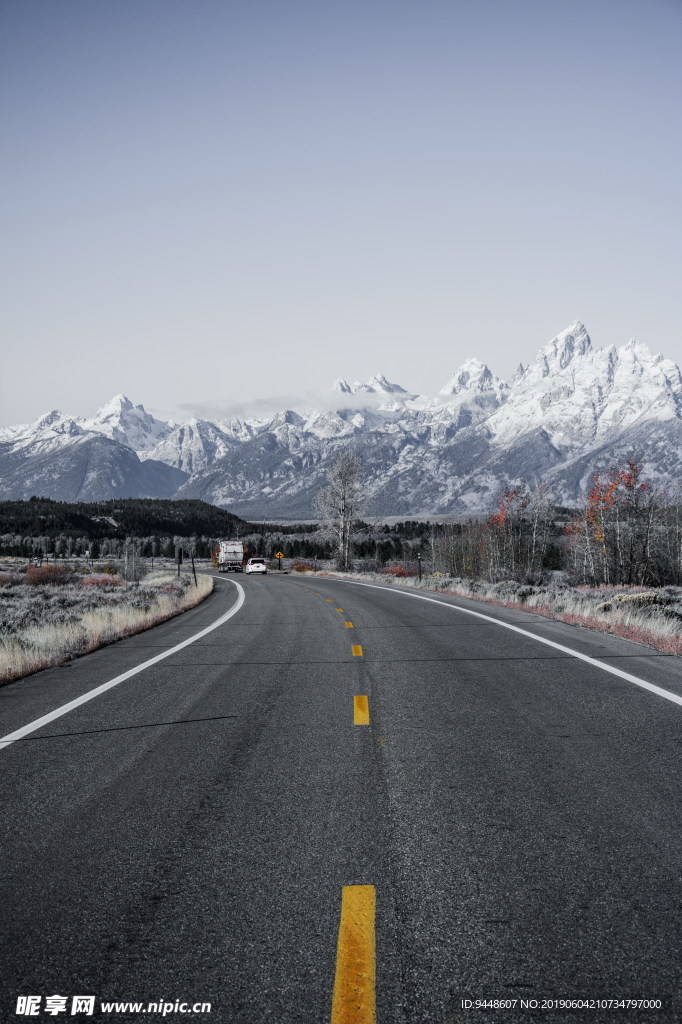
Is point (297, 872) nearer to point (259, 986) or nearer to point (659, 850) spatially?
point (259, 986)

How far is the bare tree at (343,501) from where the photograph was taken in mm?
70625

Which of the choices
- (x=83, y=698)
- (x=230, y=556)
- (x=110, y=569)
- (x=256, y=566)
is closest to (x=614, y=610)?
(x=83, y=698)

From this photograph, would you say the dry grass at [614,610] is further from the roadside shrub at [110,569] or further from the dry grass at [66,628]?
the roadside shrub at [110,569]

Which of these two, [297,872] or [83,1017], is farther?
[297,872]

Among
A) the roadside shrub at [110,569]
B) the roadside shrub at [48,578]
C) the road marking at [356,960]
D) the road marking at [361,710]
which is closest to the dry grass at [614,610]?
the road marking at [361,710]

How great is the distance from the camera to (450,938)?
318 centimetres

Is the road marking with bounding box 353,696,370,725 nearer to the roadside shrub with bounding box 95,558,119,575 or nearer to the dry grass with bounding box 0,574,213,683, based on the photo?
the dry grass with bounding box 0,574,213,683

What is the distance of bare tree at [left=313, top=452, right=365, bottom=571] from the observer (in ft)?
232

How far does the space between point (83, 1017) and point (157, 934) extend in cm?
52

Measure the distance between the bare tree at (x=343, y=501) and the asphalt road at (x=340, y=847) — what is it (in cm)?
6172

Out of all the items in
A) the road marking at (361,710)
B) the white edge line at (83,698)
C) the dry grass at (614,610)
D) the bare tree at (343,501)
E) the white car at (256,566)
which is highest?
the bare tree at (343,501)

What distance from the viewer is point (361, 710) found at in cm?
769

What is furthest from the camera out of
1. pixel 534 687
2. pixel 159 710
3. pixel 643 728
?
pixel 534 687

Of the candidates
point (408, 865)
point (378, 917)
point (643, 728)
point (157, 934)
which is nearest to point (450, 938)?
point (378, 917)
